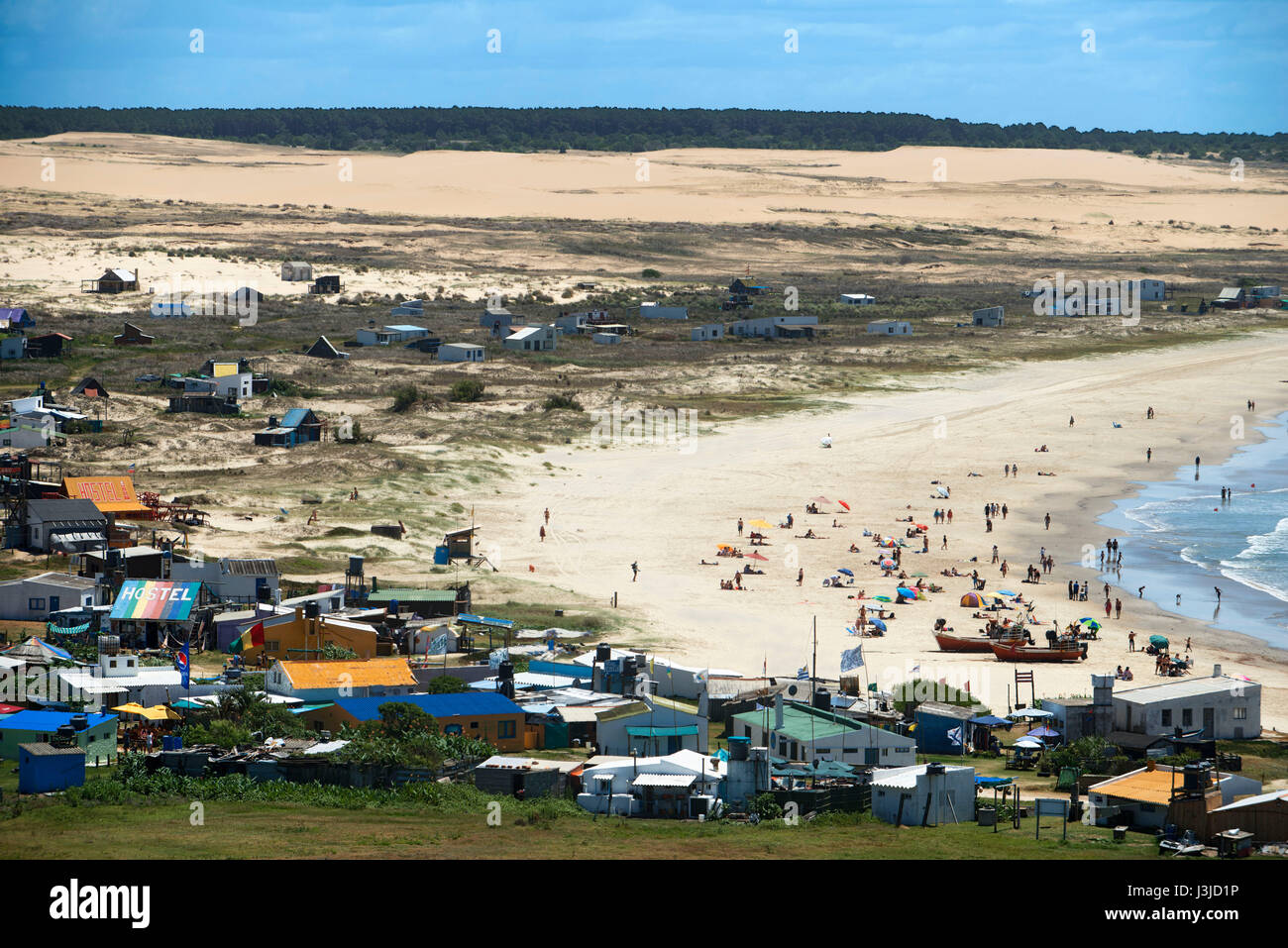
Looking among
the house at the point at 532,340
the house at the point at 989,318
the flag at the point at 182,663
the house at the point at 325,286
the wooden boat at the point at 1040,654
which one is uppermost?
the house at the point at 325,286

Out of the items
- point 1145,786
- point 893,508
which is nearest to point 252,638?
point 1145,786

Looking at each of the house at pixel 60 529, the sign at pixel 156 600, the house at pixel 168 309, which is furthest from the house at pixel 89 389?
the sign at pixel 156 600

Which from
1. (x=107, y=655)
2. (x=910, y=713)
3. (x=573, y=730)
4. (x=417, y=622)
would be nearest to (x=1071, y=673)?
(x=910, y=713)

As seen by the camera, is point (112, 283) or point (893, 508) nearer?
point (893, 508)

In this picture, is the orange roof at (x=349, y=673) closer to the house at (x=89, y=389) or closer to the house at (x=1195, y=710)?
the house at (x=1195, y=710)

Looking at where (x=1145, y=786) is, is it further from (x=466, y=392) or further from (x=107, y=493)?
(x=466, y=392)

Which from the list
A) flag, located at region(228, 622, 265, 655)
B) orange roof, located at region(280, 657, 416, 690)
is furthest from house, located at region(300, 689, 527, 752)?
flag, located at region(228, 622, 265, 655)
